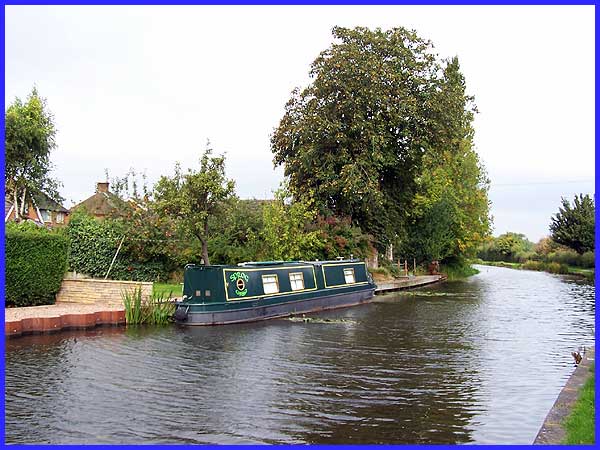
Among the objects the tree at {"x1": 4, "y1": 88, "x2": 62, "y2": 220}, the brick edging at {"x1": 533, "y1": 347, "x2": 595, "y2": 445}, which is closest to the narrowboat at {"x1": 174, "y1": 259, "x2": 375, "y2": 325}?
the brick edging at {"x1": 533, "y1": 347, "x2": 595, "y2": 445}

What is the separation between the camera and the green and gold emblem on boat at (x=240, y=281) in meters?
16.7

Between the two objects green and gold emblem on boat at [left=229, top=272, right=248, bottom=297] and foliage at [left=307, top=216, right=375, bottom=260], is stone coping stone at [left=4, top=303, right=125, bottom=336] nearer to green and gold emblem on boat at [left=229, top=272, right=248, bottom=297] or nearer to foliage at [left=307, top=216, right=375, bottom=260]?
green and gold emblem on boat at [left=229, top=272, right=248, bottom=297]

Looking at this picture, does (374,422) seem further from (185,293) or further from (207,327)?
(185,293)

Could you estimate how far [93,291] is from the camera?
687 inches

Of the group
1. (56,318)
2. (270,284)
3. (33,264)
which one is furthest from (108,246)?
(56,318)

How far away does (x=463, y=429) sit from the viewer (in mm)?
7371

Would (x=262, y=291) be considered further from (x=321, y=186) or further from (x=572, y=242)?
(x=572, y=242)

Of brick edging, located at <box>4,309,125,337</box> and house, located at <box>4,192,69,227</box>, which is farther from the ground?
house, located at <box>4,192,69,227</box>

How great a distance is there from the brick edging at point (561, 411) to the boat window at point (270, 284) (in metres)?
9.82

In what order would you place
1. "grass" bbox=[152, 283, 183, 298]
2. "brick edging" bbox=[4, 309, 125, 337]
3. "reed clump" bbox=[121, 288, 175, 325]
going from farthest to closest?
"grass" bbox=[152, 283, 183, 298] < "reed clump" bbox=[121, 288, 175, 325] < "brick edging" bbox=[4, 309, 125, 337]

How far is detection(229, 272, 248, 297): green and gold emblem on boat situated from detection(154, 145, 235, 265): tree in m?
4.03

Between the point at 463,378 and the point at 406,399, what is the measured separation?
1.82 meters

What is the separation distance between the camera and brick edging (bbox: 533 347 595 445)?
20.0 ft

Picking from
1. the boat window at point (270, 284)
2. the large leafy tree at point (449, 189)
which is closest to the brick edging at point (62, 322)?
the boat window at point (270, 284)
